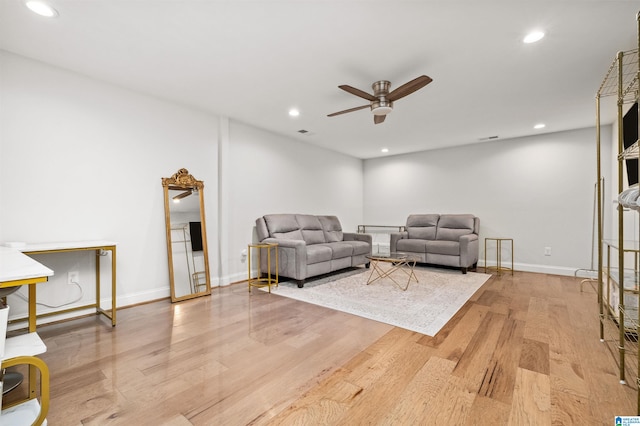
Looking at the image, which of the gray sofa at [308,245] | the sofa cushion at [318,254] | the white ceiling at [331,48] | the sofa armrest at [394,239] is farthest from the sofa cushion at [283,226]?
the sofa armrest at [394,239]

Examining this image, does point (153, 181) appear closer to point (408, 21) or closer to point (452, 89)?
point (408, 21)

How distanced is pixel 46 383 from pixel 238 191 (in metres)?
3.33

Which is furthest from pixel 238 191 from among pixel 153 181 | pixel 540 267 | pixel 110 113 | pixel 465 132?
pixel 540 267

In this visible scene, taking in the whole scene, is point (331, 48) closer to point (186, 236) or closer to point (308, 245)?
point (186, 236)

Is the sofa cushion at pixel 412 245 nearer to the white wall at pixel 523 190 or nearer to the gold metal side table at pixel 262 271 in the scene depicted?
the white wall at pixel 523 190

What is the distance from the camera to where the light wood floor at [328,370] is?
1473 millimetres

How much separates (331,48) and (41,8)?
6.76 feet

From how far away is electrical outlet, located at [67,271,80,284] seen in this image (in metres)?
2.85

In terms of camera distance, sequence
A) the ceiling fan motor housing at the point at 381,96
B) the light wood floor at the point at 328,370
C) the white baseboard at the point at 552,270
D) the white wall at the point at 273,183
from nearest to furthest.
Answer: the light wood floor at the point at 328,370, the ceiling fan motor housing at the point at 381,96, the white wall at the point at 273,183, the white baseboard at the point at 552,270

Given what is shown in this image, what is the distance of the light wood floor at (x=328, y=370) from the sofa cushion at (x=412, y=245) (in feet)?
7.47

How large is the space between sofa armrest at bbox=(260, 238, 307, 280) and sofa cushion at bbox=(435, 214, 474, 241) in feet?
9.82

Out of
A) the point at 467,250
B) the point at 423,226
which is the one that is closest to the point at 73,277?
the point at 467,250

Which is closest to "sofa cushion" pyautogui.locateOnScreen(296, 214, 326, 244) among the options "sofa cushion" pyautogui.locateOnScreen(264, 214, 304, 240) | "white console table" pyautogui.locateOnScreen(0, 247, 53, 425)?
"sofa cushion" pyautogui.locateOnScreen(264, 214, 304, 240)

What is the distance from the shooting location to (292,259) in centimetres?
400
